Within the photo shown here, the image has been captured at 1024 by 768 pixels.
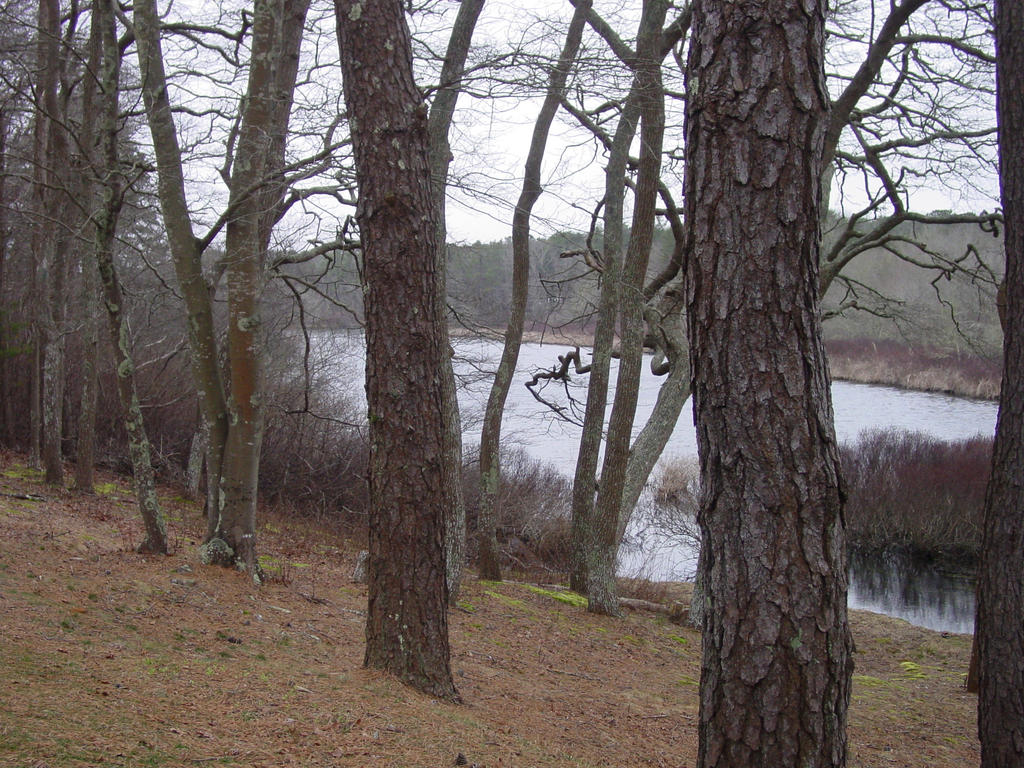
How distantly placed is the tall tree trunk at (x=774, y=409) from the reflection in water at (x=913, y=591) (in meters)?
13.1

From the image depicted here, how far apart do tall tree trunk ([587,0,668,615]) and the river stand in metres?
2.26

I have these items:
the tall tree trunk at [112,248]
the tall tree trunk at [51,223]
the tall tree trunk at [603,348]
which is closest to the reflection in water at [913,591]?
the tall tree trunk at [603,348]

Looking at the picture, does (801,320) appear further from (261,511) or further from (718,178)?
(261,511)

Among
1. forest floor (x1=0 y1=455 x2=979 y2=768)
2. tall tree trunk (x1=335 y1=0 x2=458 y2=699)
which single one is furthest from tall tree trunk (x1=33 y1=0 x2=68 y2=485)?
tall tree trunk (x1=335 y1=0 x2=458 y2=699)

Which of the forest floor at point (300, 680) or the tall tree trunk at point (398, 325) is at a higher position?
the tall tree trunk at point (398, 325)

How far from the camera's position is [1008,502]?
4.54 m

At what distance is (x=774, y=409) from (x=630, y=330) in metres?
6.79

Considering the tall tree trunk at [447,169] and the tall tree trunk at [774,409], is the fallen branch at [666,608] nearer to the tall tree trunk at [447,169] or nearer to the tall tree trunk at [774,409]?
the tall tree trunk at [447,169]

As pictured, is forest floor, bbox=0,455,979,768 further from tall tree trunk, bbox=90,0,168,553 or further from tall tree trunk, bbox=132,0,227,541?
tall tree trunk, bbox=132,0,227,541

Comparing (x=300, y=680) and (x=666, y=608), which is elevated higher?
(x=300, y=680)

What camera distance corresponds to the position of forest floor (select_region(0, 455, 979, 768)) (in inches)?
128

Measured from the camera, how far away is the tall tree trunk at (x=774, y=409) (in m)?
2.46

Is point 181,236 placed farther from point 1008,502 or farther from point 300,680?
A: point 1008,502

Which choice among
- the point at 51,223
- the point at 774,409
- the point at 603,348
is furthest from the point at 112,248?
the point at 603,348
